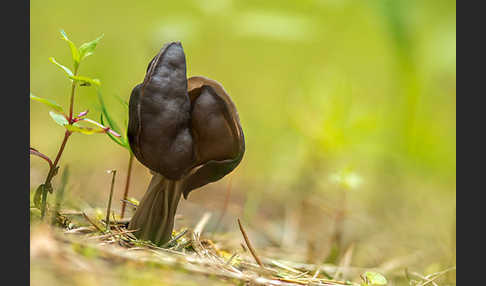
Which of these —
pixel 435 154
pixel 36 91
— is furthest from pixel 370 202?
pixel 36 91

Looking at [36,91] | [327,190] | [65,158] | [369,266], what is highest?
[36,91]

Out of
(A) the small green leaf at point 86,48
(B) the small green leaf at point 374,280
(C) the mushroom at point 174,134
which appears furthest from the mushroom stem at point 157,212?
(B) the small green leaf at point 374,280

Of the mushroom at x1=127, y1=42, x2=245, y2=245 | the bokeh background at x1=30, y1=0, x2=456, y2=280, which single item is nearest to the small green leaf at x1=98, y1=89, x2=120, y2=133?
the mushroom at x1=127, y1=42, x2=245, y2=245

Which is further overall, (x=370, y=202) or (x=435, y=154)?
(x=435, y=154)

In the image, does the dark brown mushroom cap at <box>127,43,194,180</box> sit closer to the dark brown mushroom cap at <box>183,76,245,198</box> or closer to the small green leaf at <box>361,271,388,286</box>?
the dark brown mushroom cap at <box>183,76,245,198</box>

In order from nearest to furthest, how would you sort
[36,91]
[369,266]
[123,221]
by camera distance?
[123,221] < [369,266] < [36,91]

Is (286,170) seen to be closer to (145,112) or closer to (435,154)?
(435,154)

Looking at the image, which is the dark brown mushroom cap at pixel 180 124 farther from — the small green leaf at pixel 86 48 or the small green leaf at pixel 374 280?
the small green leaf at pixel 374 280
